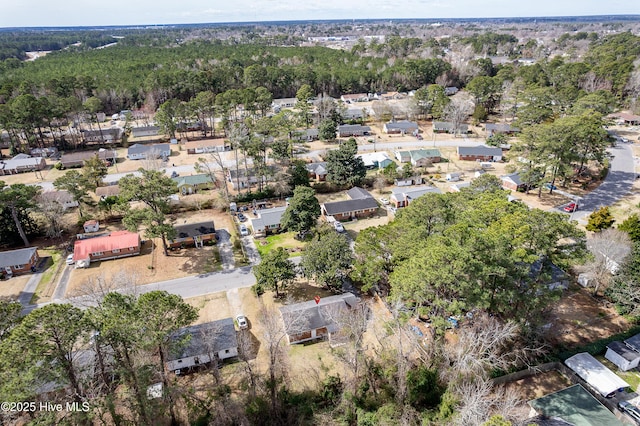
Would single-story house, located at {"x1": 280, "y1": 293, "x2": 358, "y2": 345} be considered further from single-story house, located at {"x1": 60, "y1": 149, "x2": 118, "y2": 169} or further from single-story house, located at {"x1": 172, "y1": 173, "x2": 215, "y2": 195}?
single-story house, located at {"x1": 60, "y1": 149, "x2": 118, "y2": 169}

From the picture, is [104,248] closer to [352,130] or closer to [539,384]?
[539,384]

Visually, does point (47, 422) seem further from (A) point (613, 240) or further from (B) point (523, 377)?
(A) point (613, 240)

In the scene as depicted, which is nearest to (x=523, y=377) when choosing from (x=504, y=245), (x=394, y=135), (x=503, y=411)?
(x=503, y=411)

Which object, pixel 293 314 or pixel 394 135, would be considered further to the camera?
pixel 394 135

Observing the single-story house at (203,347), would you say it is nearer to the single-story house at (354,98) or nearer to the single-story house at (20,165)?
the single-story house at (20,165)

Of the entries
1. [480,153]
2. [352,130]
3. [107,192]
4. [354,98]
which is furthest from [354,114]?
[107,192]
